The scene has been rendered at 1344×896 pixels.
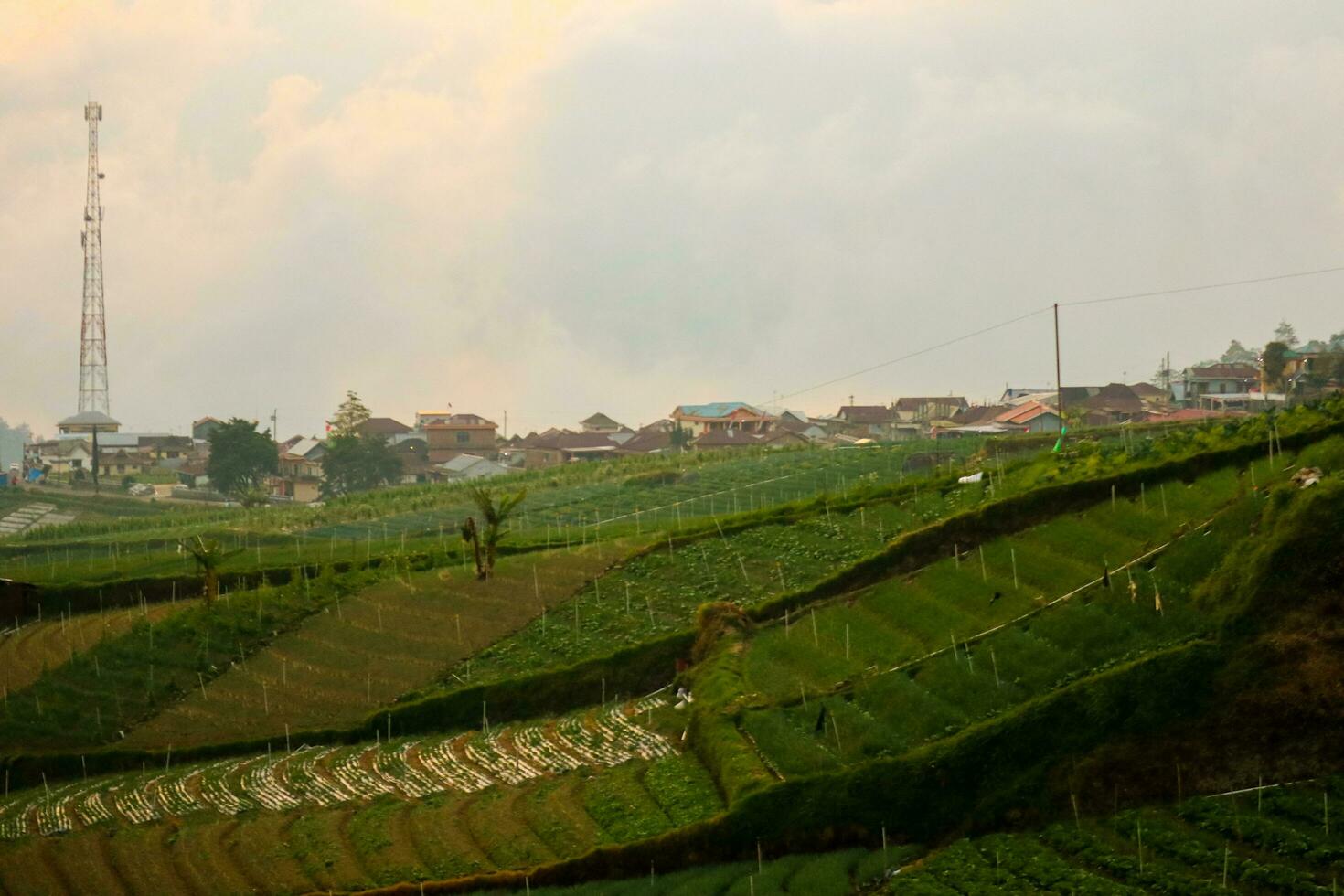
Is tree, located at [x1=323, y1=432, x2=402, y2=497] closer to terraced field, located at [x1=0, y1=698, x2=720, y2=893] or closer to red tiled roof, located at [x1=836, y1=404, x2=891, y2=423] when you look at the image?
red tiled roof, located at [x1=836, y1=404, x2=891, y2=423]

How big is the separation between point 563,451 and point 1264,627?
6674 centimetres

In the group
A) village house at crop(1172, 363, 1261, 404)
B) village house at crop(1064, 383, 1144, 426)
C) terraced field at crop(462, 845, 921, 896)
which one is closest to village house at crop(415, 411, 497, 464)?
village house at crop(1064, 383, 1144, 426)

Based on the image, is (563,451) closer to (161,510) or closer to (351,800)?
(161,510)

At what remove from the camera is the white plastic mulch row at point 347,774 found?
2308 cm

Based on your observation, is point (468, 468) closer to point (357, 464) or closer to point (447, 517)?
point (357, 464)

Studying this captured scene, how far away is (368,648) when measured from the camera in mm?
29984

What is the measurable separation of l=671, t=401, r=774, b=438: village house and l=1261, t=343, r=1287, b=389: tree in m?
30.9

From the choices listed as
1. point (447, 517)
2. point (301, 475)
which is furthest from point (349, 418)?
point (447, 517)

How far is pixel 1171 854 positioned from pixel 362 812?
11.5m

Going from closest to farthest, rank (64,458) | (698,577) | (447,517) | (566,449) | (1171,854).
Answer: (1171,854)
(698,577)
(447,517)
(566,449)
(64,458)

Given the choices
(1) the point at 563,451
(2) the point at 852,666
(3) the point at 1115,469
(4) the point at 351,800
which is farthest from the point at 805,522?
(1) the point at 563,451

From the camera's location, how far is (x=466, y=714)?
26875 millimetres

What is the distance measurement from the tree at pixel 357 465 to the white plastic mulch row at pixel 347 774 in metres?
54.0

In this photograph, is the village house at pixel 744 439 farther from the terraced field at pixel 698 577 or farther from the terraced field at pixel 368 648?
the terraced field at pixel 368 648
